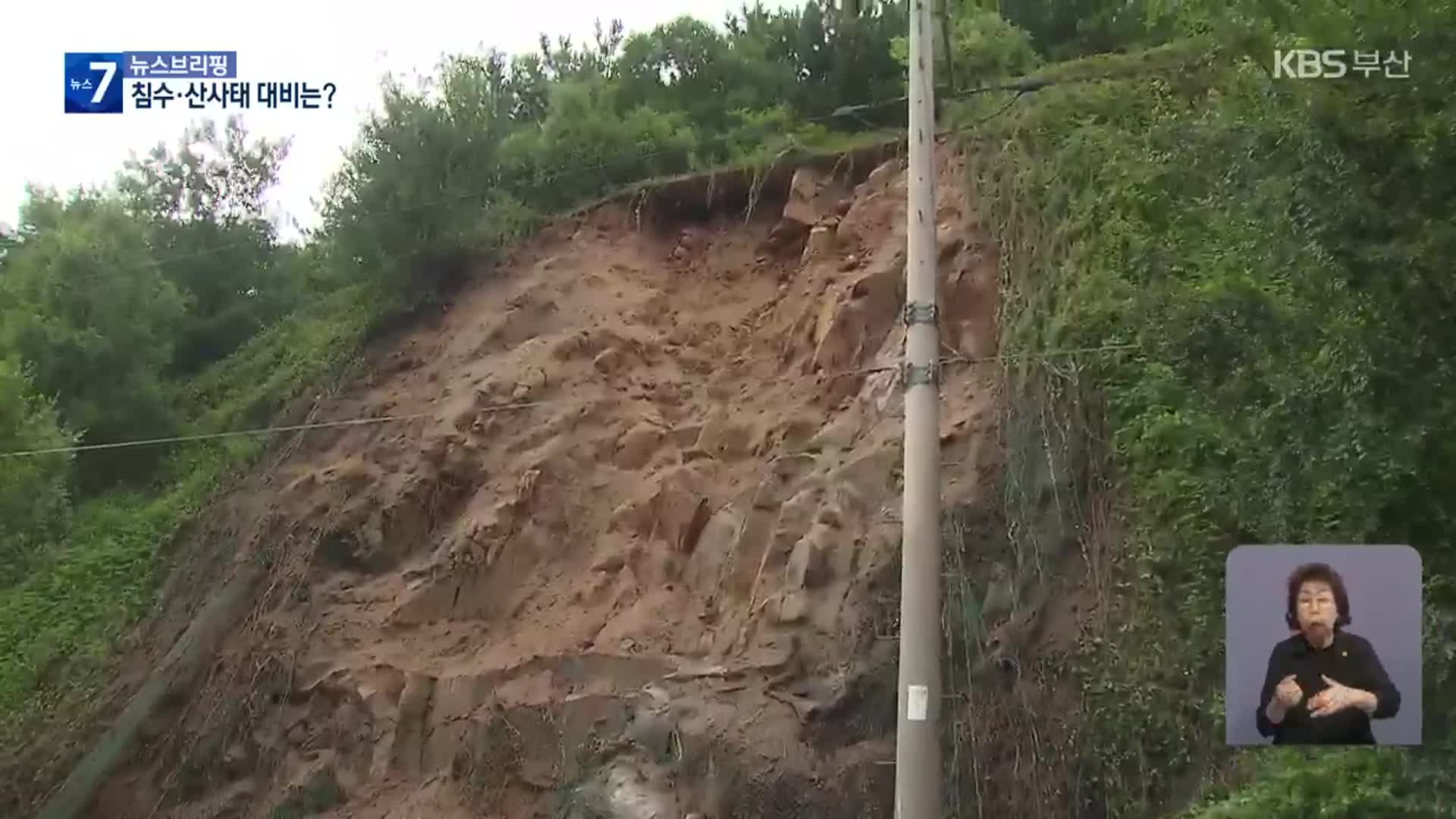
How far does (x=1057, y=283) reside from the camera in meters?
8.79

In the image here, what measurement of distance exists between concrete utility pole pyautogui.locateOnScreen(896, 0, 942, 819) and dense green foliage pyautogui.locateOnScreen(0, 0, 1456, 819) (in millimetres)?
1321

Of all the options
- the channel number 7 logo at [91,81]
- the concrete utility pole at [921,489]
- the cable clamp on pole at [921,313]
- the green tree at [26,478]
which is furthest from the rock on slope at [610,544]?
the channel number 7 logo at [91,81]

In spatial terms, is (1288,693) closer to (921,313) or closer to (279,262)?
(921,313)

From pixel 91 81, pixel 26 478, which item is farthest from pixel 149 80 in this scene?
pixel 26 478

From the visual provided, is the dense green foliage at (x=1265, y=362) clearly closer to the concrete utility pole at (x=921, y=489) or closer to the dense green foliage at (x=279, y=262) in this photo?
the concrete utility pole at (x=921, y=489)

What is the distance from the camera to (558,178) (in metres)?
13.4

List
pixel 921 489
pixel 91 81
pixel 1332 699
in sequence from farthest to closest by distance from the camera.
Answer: pixel 91 81
pixel 921 489
pixel 1332 699

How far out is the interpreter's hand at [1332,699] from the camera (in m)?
5.80

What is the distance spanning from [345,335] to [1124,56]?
26.6ft

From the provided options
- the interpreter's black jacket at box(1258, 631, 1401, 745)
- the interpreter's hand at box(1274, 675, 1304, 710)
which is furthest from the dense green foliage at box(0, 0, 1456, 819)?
the interpreter's hand at box(1274, 675, 1304, 710)

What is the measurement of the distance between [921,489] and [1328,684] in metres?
1.98

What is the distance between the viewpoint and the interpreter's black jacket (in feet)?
18.8

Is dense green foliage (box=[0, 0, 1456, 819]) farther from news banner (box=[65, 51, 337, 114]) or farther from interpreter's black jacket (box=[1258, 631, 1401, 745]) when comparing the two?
news banner (box=[65, 51, 337, 114])

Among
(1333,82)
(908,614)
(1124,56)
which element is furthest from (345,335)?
(1333,82)
